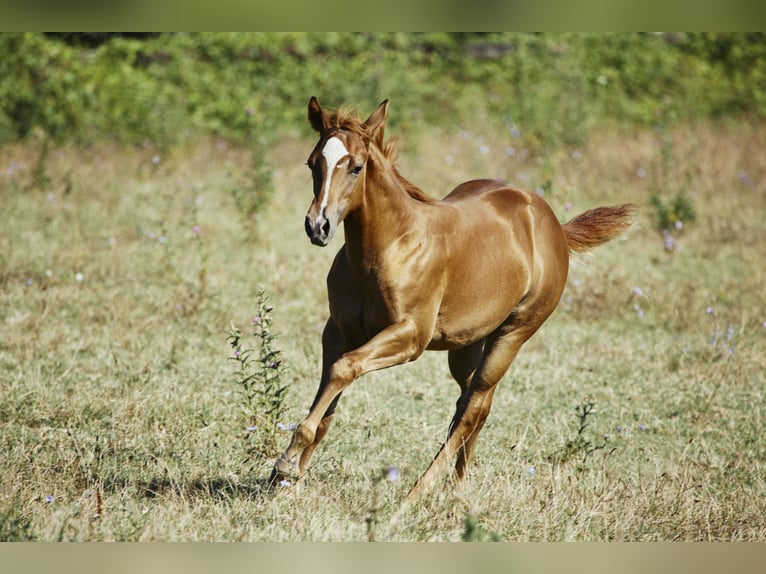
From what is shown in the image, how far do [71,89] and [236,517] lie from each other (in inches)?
386

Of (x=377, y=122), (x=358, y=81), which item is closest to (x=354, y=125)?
(x=377, y=122)

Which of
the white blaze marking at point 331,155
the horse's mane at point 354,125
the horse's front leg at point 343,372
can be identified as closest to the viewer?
the white blaze marking at point 331,155

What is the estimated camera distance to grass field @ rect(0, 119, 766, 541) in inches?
176

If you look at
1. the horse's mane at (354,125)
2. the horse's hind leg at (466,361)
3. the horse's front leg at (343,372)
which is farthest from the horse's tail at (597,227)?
the horse's front leg at (343,372)

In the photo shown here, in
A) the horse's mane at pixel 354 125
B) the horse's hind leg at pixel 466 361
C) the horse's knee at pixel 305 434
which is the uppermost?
the horse's mane at pixel 354 125

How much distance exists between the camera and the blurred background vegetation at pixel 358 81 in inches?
482

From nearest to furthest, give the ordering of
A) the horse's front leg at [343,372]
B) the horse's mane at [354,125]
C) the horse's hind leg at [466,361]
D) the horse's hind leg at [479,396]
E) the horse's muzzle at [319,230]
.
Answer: the horse's muzzle at [319,230] → the horse's front leg at [343,372] → the horse's mane at [354,125] → the horse's hind leg at [479,396] → the horse's hind leg at [466,361]

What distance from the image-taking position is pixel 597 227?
591cm

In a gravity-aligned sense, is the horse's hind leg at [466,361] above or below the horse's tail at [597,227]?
below

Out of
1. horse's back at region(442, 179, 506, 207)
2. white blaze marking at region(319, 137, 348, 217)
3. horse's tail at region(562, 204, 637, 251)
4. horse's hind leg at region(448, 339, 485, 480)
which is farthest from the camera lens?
horse's tail at region(562, 204, 637, 251)

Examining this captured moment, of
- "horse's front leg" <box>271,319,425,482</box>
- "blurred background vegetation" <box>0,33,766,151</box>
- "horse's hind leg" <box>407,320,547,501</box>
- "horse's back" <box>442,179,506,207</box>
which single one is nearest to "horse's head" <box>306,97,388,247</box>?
"horse's front leg" <box>271,319,425,482</box>

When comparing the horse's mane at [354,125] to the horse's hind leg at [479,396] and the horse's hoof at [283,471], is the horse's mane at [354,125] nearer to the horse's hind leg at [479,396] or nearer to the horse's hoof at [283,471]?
the horse's hind leg at [479,396]

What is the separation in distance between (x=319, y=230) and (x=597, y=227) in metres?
2.55

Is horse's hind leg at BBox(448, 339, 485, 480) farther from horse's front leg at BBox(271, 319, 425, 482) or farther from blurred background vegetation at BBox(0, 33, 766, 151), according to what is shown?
blurred background vegetation at BBox(0, 33, 766, 151)
